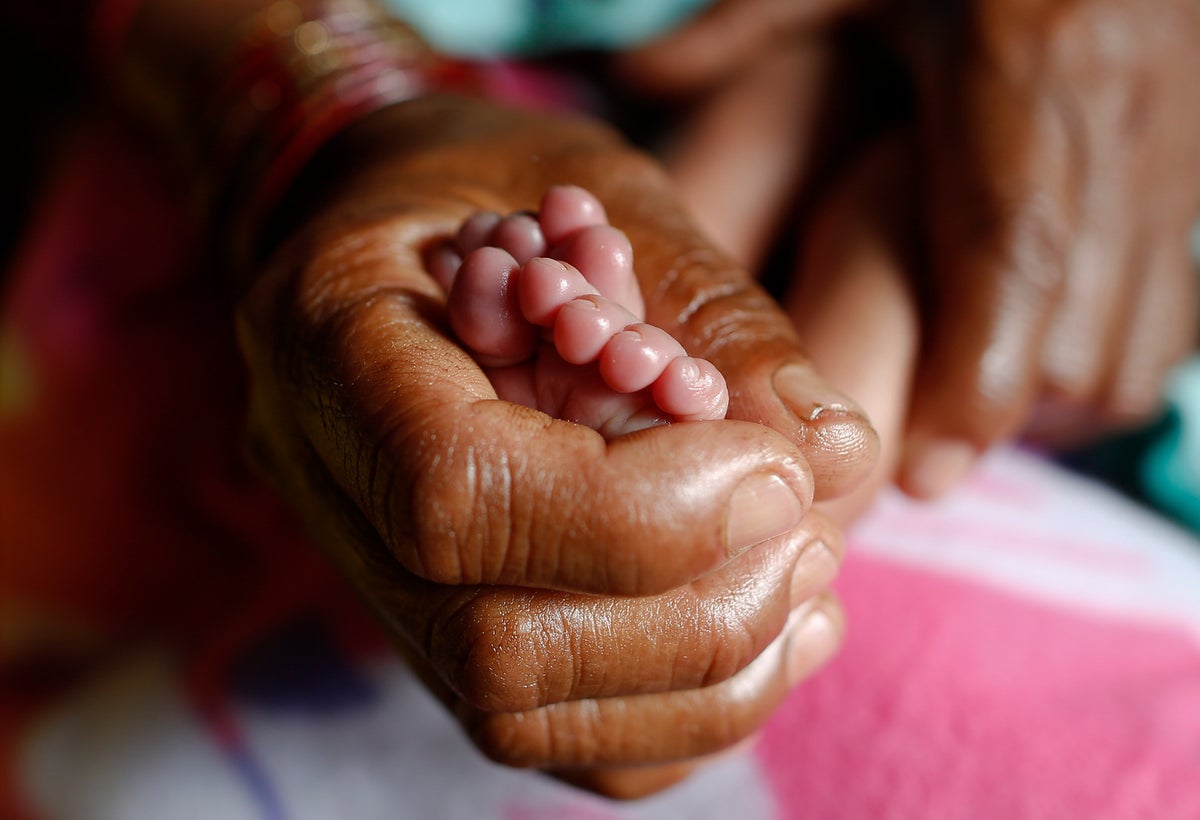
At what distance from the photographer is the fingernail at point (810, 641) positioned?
0.61 meters

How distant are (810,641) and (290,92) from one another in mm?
584

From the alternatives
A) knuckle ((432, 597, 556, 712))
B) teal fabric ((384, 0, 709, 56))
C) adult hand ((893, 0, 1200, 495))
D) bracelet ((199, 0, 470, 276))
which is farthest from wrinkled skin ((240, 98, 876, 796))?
teal fabric ((384, 0, 709, 56))

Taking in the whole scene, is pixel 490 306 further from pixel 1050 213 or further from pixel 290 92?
pixel 1050 213

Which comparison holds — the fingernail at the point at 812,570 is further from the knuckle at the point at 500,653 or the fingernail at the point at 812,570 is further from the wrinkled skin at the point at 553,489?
the knuckle at the point at 500,653

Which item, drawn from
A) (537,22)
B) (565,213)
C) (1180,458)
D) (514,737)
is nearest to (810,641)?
(514,737)

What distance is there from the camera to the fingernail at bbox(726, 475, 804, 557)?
446 millimetres

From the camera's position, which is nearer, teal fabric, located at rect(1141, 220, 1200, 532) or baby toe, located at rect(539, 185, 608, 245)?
baby toe, located at rect(539, 185, 608, 245)

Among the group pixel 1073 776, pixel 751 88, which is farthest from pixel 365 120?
pixel 1073 776

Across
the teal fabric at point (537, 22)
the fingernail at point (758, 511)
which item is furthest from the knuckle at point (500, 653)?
the teal fabric at point (537, 22)

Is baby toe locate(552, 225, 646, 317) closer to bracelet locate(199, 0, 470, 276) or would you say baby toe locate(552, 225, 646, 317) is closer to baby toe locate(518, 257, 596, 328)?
baby toe locate(518, 257, 596, 328)

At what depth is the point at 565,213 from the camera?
0.56 meters

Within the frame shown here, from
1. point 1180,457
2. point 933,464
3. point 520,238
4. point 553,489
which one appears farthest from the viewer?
point 1180,457

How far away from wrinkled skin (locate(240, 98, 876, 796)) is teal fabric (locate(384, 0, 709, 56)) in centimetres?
45

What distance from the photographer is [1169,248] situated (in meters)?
0.97
